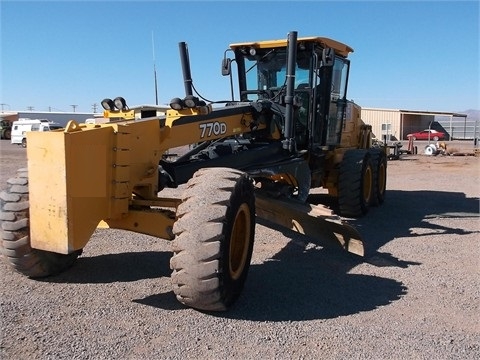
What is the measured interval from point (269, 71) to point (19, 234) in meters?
4.76

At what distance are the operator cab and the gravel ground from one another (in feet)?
6.09

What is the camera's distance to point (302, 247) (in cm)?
676

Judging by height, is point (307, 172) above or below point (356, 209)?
above

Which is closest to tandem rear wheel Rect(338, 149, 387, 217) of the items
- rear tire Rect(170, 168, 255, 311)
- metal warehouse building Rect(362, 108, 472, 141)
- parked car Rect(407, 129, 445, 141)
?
rear tire Rect(170, 168, 255, 311)

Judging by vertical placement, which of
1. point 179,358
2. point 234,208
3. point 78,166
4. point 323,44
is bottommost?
point 179,358

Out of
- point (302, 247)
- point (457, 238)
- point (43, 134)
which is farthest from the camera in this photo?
point (457, 238)

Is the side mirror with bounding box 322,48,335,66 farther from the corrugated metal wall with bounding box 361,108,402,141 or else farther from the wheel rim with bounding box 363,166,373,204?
the corrugated metal wall with bounding box 361,108,402,141

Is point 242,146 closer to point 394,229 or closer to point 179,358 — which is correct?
point 394,229

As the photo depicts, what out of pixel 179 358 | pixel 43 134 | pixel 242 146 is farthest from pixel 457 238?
pixel 43 134

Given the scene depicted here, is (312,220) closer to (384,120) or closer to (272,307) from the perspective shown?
(272,307)

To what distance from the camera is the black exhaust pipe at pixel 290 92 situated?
21.4ft

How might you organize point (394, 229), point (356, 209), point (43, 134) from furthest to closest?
point (356, 209), point (394, 229), point (43, 134)

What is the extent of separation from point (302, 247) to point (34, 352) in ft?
12.7

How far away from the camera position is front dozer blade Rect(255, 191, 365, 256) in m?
6.10
